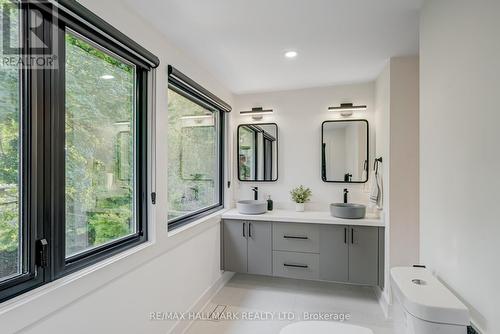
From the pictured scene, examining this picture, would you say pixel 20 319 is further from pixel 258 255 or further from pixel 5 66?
pixel 258 255

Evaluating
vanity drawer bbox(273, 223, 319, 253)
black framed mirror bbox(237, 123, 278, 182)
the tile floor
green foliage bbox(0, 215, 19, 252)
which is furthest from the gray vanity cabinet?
green foliage bbox(0, 215, 19, 252)

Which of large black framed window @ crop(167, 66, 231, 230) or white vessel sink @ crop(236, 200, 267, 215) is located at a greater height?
large black framed window @ crop(167, 66, 231, 230)

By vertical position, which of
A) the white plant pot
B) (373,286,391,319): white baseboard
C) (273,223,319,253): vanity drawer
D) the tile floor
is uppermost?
the white plant pot

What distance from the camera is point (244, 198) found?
12.2 feet

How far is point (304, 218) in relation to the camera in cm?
299

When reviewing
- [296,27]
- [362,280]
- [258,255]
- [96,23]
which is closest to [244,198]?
[258,255]

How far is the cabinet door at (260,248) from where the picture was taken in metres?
3.07

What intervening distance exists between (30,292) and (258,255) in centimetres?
227

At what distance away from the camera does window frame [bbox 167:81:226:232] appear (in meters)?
2.39

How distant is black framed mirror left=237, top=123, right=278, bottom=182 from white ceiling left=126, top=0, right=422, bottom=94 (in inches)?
33.8

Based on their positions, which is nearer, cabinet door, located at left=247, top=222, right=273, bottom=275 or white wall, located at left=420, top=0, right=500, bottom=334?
white wall, located at left=420, top=0, right=500, bottom=334

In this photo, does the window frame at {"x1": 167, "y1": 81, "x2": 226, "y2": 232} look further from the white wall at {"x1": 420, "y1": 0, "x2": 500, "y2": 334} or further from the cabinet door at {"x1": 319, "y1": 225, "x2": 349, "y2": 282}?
the white wall at {"x1": 420, "y1": 0, "x2": 500, "y2": 334}

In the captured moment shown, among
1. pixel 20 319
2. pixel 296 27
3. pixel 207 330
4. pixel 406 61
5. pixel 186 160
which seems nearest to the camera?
pixel 20 319

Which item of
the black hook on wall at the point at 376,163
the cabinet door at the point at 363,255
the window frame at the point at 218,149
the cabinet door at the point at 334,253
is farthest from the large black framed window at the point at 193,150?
the black hook on wall at the point at 376,163
